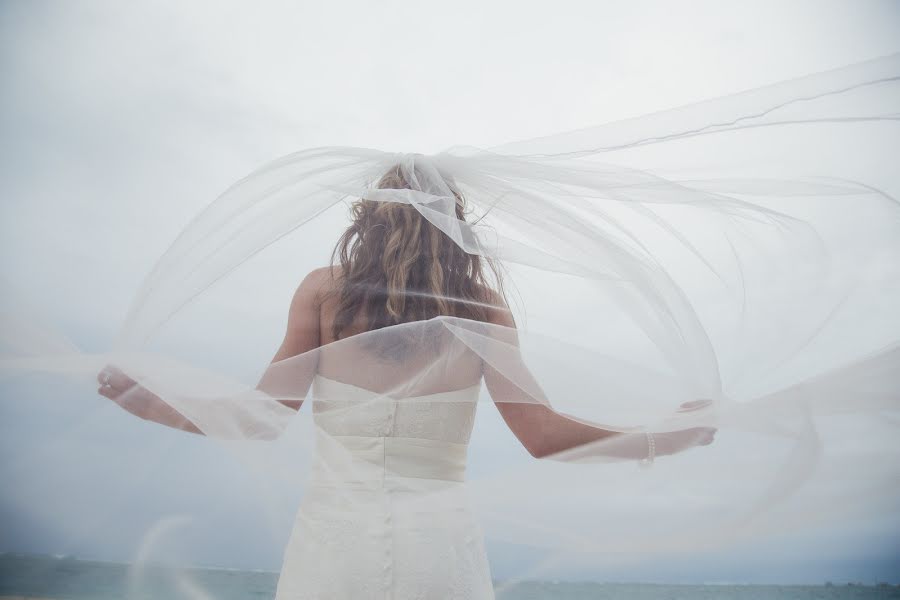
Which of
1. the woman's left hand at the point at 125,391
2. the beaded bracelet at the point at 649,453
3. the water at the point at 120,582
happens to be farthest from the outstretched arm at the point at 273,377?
the beaded bracelet at the point at 649,453

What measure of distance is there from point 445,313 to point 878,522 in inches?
42.4

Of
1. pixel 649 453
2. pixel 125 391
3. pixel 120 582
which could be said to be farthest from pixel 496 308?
pixel 120 582

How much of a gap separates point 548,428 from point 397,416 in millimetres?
352

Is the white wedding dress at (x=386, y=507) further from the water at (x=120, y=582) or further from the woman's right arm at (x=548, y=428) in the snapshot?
the water at (x=120, y=582)

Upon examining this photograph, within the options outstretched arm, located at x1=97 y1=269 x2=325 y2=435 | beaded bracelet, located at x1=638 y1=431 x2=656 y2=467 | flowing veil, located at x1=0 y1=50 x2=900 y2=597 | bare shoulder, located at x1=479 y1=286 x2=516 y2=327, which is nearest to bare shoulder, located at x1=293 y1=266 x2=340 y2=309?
outstretched arm, located at x1=97 y1=269 x2=325 y2=435

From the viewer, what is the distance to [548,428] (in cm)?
139

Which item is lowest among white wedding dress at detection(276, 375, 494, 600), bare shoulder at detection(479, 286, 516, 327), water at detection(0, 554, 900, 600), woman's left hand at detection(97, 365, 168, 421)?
water at detection(0, 554, 900, 600)

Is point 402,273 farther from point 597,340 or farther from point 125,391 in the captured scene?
point 125,391

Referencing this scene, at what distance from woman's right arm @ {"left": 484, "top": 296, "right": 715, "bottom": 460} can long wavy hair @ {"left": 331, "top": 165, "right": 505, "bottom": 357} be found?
0.32 ft

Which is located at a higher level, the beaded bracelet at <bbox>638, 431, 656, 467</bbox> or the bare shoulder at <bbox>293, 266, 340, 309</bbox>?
the bare shoulder at <bbox>293, 266, 340, 309</bbox>

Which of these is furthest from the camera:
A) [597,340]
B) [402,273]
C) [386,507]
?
[597,340]

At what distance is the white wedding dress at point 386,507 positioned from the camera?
126 cm

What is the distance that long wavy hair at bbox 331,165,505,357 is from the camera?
1.38m

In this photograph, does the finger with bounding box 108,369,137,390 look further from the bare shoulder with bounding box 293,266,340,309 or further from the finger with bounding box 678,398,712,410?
the finger with bounding box 678,398,712,410
